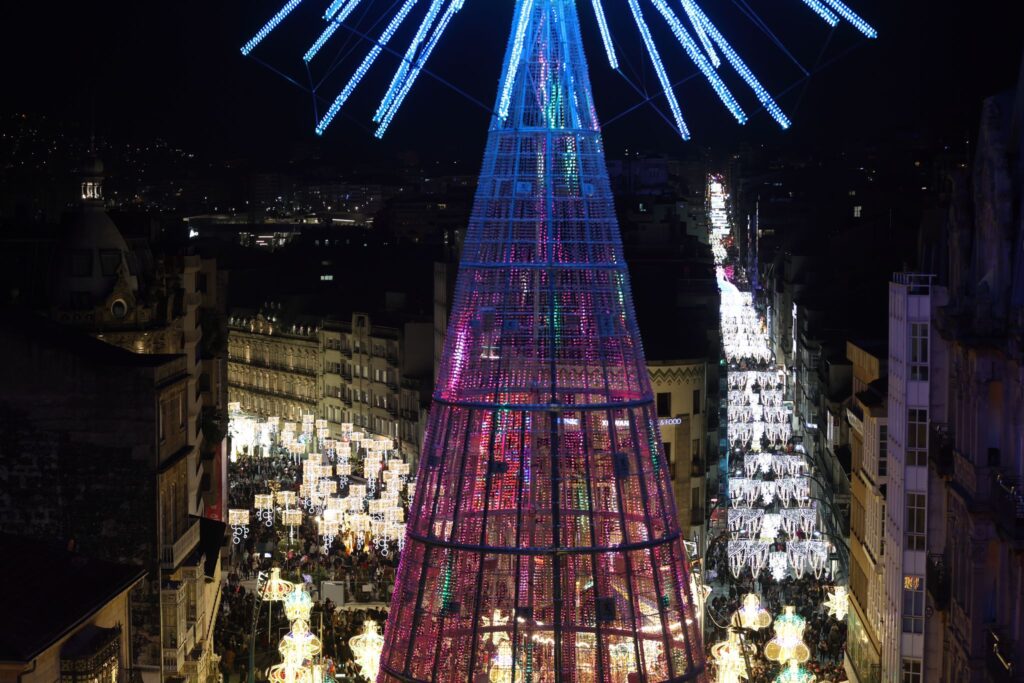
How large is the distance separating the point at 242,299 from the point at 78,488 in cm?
10985

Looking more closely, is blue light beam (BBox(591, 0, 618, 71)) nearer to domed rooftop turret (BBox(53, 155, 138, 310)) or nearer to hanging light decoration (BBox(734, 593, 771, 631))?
hanging light decoration (BBox(734, 593, 771, 631))

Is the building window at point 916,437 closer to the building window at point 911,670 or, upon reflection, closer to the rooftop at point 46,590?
the building window at point 911,670

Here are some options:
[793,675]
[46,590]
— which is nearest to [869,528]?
[793,675]

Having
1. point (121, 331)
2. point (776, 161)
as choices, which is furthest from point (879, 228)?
point (776, 161)

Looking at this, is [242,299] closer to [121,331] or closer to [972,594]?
[121,331]

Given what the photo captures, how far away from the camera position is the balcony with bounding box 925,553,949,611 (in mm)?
33969

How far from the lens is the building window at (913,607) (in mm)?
44688

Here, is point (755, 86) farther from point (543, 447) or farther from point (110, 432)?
point (110, 432)

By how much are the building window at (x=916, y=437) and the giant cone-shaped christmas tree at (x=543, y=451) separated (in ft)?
51.7

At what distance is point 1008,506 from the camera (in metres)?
28.2

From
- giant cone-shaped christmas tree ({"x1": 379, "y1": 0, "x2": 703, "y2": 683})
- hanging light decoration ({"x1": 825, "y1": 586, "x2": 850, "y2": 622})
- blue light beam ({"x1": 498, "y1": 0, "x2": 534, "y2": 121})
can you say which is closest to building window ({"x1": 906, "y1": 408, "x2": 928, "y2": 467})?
hanging light decoration ({"x1": 825, "y1": 586, "x2": 850, "y2": 622})

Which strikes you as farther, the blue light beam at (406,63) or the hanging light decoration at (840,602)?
the hanging light decoration at (840,602)

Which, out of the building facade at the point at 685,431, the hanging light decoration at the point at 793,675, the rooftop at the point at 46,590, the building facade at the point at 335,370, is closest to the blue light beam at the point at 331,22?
the rooftop at the point at 46,590

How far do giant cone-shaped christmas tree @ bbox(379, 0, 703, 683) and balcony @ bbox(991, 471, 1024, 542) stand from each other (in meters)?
4.45
